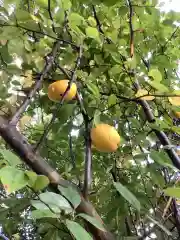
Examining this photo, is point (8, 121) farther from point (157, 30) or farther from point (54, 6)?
point (157, 30)

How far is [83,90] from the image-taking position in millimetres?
975

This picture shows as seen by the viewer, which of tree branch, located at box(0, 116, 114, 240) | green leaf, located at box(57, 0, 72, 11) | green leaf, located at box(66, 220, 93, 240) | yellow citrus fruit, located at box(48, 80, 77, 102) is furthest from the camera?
yellow citrus fruit, located at box(48, 80, 77, 102)

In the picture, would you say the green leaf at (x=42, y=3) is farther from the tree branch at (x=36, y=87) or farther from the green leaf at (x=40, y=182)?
the green leaf at (x=40, y=182)

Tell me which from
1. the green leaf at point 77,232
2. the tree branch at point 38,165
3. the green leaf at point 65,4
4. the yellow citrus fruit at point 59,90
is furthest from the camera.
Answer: the yellow citrus fruit at point 59,90

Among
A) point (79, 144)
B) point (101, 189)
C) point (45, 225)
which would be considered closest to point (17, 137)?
point (45, 225)

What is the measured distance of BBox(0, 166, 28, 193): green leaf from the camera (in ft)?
1.51

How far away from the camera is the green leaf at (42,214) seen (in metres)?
0.46

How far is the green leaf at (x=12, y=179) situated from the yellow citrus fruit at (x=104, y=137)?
30cm

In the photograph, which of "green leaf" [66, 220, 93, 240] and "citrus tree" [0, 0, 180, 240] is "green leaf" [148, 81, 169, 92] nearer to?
"citrus tree" [0, 0, 180, 240]

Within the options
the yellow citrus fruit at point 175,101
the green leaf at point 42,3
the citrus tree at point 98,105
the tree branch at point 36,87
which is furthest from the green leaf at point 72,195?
the green leaf at point 42,3

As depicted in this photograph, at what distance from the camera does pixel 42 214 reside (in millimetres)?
464

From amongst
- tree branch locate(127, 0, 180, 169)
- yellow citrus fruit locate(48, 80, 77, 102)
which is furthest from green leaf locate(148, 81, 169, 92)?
yellow citrus fruit locate(48, 80, 77, 102)

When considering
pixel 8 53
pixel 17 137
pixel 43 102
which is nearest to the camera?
pixel 17 137

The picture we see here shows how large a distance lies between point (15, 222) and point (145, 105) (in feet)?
1.28
